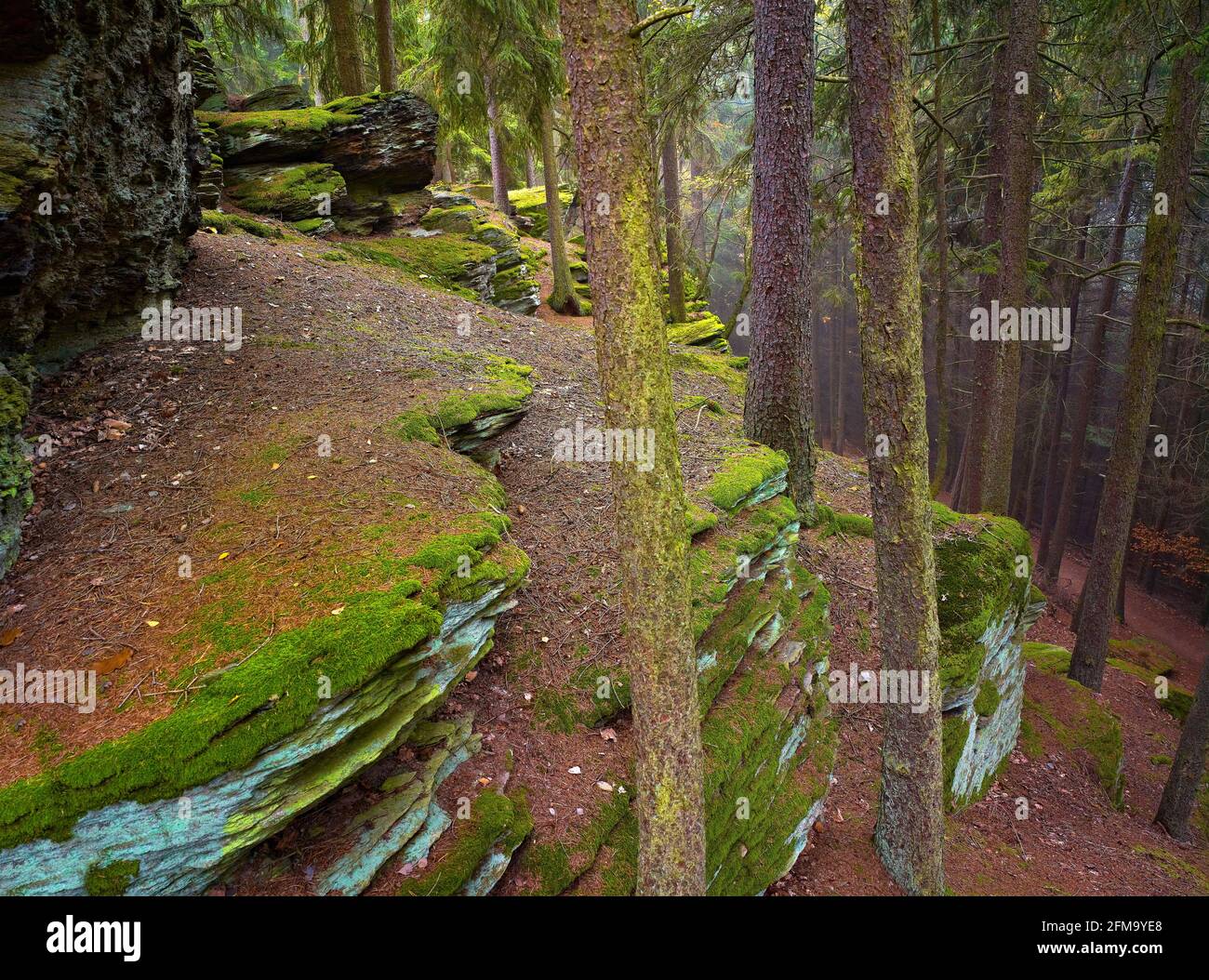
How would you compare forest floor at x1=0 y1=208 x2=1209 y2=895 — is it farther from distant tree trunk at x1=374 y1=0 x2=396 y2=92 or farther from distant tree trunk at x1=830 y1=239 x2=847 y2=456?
distant tree trunk at x1=830 y1=239 x2=847 y2=456

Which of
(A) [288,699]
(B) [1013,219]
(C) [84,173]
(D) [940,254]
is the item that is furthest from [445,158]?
(A) [288,699]

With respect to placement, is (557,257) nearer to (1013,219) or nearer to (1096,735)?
(1013,219)

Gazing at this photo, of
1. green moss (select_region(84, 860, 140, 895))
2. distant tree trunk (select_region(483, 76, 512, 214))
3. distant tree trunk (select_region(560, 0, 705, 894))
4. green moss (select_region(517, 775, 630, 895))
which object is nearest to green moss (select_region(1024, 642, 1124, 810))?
distant tree trunk (select_region(560, 0, 705, 894))

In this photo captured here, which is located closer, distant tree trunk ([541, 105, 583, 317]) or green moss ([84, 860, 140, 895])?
green moss ([84, 860, 140, 895])

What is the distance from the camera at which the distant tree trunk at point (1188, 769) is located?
8555 mm

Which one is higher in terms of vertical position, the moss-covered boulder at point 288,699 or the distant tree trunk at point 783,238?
the distant tree trunk at point 783,238

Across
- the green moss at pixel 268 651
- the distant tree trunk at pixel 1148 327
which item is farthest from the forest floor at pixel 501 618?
the distant tree trunk at pixel 1148 327

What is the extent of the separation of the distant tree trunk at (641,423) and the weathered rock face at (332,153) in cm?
1023

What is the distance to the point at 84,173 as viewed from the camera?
5465mm

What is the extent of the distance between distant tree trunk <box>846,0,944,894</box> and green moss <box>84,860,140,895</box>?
15.9ft

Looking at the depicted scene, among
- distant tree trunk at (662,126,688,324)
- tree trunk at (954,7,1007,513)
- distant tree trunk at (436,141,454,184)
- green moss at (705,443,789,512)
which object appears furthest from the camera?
distant tree trunk at (436,141,454,184)

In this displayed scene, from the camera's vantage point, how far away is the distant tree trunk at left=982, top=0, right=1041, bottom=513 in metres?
8.95

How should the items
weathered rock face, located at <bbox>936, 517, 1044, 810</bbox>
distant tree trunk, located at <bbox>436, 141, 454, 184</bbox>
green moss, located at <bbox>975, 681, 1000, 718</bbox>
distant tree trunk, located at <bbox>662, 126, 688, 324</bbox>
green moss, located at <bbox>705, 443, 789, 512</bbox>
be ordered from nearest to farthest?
green moss, located at <bbox>705, 443, 789, 512</bbox>
weathered rock face, located at <bbox>936, 517, 1044, 810</bbox>
green moss, located at <bbox>975, 681, 1000, 718</bbox>
distant tree trunk, located at <bbox>662, 126, 688, 324</bbox>
distant tree trunk, located at <bbox>436, 141, 454, 184</bbox>

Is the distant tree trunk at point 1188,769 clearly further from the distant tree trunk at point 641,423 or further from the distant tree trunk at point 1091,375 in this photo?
the distant tree trunk at point 1091,375
